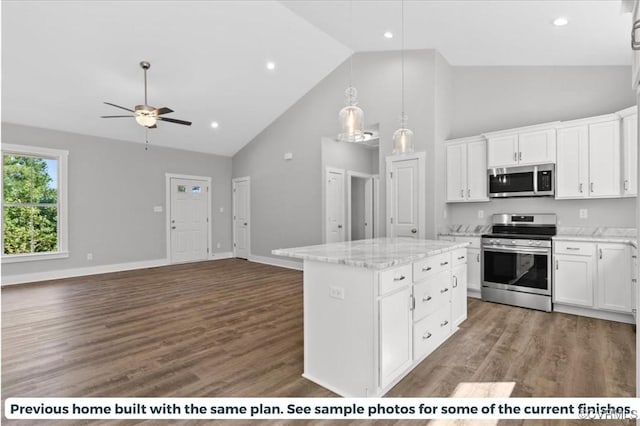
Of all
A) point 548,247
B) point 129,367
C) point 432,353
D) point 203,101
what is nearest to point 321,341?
point 432,353

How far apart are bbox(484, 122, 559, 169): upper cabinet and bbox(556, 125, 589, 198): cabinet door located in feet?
0.30

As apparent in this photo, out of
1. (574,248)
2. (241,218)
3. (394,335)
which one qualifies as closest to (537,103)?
(574,248)

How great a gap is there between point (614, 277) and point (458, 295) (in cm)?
175

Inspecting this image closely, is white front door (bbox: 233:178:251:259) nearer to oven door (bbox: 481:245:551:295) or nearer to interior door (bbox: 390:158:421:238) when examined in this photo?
interior door (bbox: 390:158:421:238)

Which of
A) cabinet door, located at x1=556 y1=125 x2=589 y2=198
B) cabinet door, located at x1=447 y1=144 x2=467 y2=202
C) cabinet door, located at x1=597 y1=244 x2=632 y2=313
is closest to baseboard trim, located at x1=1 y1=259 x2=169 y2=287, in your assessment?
cabinet door, located at x1=447 y1=144 x2=467 y2=202

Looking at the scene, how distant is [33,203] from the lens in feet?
18.9

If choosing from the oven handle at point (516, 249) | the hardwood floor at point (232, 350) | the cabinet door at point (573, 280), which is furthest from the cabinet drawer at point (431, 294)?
the cabinet door at point (573, 280)

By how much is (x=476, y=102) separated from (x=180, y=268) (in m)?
6.52

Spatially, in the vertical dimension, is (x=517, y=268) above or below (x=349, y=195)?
below

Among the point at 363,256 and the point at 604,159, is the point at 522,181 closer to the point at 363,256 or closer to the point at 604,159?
the point at 604,159

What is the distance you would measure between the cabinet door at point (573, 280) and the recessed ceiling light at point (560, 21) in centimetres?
255

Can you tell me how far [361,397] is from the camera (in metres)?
2.08

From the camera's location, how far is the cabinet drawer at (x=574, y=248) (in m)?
3.59

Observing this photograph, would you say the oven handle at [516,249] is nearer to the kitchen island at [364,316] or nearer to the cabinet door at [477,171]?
the cabinet door at [477,171]
